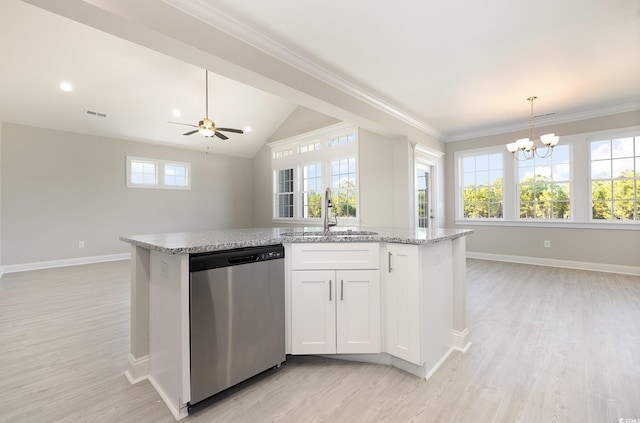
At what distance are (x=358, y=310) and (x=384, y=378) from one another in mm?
470

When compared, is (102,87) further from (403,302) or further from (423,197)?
(423,197)

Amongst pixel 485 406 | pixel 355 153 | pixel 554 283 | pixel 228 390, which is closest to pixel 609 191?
pixel 554 283

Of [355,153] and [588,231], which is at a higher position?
[355,153]

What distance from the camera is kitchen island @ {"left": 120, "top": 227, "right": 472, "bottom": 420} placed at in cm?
187

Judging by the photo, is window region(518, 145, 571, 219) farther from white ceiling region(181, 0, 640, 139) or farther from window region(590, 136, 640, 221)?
white ceiling region(181, 0, 640, 139)

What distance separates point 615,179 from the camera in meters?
4.75

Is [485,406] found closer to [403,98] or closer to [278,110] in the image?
[403,98]

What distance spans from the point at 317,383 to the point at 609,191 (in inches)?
238

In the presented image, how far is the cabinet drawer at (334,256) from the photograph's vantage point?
6.58 ft

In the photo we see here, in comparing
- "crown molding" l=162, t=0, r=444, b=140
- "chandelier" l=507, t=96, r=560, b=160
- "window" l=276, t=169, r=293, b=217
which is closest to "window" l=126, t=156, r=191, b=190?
"window" l=276, t=169, r=293, b=217

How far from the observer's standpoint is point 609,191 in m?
4.82

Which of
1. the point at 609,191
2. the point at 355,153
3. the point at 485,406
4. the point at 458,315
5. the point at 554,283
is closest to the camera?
the point at 485,406

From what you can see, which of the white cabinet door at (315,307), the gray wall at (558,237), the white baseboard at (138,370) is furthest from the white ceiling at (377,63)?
the white baseboard at (138,370)

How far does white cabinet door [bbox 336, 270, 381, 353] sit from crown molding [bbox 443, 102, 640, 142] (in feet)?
17.9
